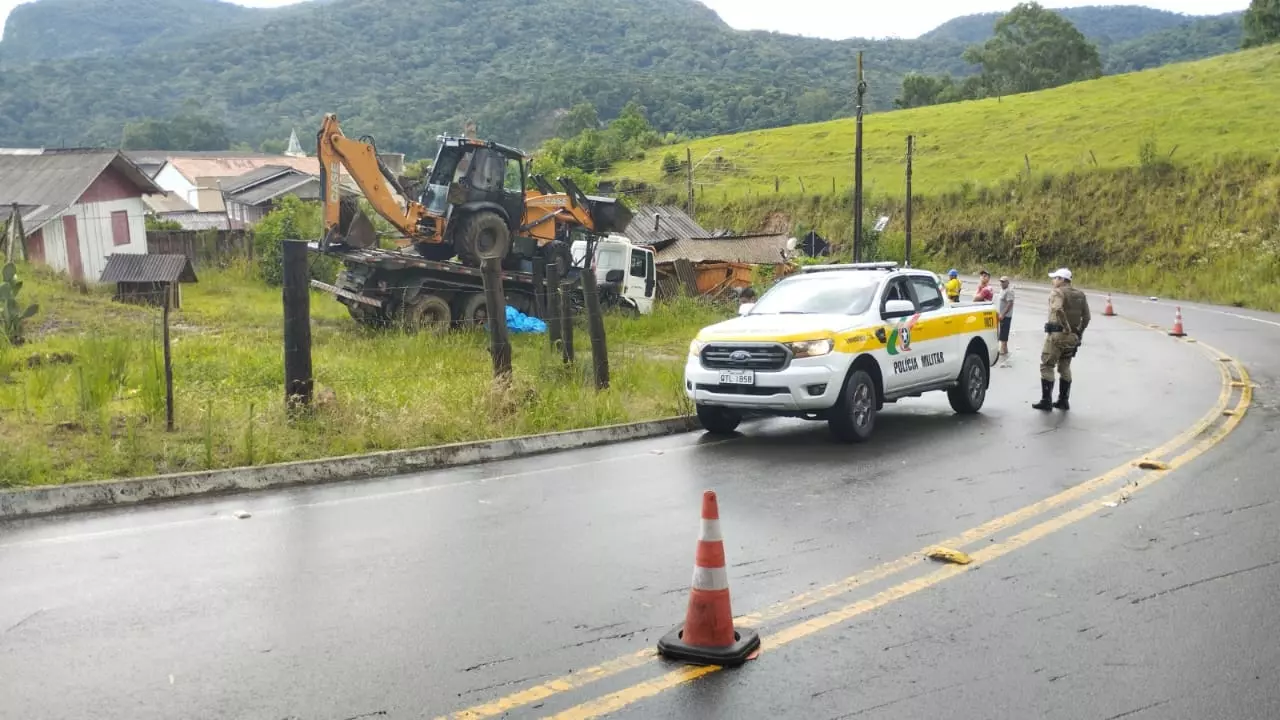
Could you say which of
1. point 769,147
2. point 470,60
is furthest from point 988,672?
point 470,60

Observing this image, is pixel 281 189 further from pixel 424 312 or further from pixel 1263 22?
pixel 1263 22

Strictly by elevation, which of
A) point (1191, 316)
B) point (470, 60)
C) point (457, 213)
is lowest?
point (1191, 316)

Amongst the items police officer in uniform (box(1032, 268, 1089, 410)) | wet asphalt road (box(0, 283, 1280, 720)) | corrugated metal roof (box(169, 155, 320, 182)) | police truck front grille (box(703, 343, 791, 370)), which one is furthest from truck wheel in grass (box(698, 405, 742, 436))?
corrugated metal roof (box(169, 155, 320, 182))

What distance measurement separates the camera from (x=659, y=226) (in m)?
38.3

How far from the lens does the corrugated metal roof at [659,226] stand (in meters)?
37.9

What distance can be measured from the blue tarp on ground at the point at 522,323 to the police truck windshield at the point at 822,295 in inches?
385

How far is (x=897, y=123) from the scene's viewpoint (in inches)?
3031

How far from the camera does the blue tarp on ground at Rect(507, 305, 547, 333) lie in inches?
890

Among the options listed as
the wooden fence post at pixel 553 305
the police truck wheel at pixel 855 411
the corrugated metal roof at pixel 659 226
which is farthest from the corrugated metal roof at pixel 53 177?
the police truck wheel at pixel 855 411

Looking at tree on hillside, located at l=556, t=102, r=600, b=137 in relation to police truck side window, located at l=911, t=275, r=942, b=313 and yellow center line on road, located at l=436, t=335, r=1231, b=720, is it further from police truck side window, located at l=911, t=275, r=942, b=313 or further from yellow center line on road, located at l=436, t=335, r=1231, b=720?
yellow center line on road, located at l=436, t=335, r=1231, b=720

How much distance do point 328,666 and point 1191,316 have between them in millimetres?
31366

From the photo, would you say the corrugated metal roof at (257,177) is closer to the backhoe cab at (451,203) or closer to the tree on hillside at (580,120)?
the tree on hillside at (580,120)

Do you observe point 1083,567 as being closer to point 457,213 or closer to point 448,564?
point 448,564

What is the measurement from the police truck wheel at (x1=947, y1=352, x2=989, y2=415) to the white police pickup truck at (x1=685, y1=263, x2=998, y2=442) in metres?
0.01
